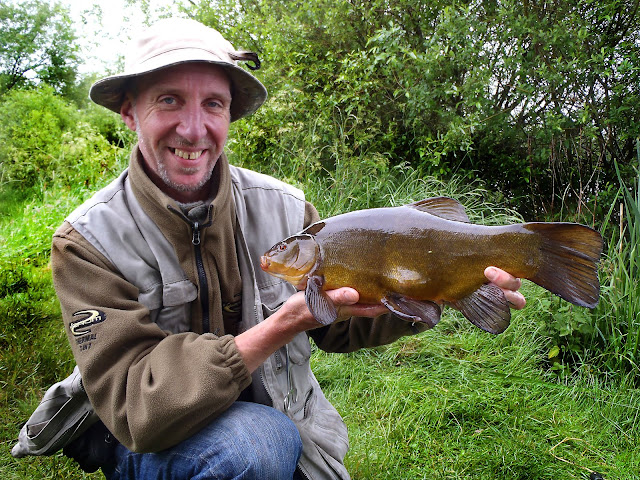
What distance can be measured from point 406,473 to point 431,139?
3197mm

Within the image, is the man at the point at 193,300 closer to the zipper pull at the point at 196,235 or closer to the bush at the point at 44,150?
the zipper pull at the point at 196,235

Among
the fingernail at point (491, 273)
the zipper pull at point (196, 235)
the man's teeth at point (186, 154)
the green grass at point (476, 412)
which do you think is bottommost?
the green grass at point (476, 412)

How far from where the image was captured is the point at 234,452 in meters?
1.61

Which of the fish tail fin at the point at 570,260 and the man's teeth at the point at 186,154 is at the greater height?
the man's teeth at the point at 186,154

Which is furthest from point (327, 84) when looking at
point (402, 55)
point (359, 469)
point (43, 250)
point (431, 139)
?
point (359, 469)

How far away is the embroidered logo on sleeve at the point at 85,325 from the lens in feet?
5.32

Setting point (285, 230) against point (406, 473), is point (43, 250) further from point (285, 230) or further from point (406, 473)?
point (406, 473)

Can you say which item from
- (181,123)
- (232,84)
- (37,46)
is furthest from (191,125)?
(37,46)

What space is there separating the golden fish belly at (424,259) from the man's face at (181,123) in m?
0.62

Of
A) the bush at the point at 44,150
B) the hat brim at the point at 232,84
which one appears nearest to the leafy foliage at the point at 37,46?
the bush at the point at 44,150

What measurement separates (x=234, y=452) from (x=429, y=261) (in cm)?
83

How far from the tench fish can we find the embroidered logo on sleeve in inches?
21.2

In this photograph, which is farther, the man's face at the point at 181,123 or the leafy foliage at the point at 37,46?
the leafy foliage at the point at 37,46

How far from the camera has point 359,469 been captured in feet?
7.98
